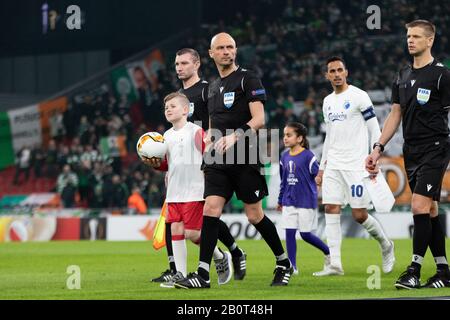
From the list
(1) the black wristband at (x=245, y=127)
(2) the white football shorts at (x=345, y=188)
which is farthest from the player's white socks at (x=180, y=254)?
(2) the white football shorts at (x=345, y=188)

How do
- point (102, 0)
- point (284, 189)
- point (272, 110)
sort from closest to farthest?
point (284, 189)
point (272, 110)
point (102, 0)

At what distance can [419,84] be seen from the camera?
30.1 feet

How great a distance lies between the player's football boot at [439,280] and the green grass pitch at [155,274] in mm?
258

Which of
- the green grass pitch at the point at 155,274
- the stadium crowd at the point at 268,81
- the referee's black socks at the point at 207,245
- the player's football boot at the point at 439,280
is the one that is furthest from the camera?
the stadium crowd at the point at 268,81

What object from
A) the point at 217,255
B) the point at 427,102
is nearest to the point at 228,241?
the point at 217,255

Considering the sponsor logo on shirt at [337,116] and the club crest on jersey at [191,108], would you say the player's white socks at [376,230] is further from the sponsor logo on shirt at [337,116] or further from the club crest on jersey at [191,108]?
the club crest on jersey at [191,108]

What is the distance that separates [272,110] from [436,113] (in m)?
20.2

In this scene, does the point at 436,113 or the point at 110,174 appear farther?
the point at 110,174

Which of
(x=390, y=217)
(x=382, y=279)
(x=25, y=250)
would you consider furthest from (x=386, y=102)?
(x=382, y=279)

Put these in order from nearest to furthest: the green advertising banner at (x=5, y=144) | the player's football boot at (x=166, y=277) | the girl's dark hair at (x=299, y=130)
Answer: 1. the player's football boot at (x=166, y=277)
2. the girl's dark hair at (x=299, y=130)
3. the green advertising banner at (x=5, y=144)

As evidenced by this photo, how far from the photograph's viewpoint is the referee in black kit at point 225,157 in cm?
926

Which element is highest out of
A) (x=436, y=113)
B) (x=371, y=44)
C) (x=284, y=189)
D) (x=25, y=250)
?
(x=371, y=44)
